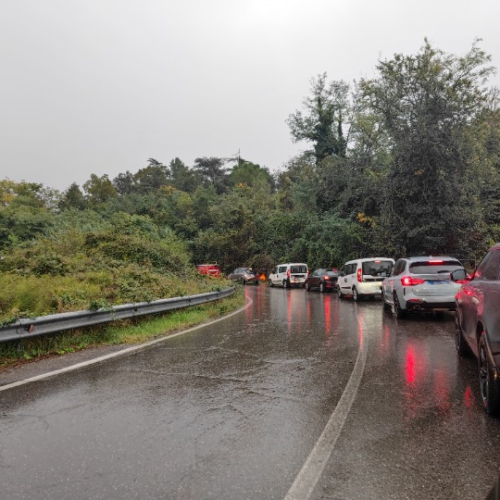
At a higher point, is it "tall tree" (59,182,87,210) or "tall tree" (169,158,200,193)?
"tall tree" (169,158,200,193)

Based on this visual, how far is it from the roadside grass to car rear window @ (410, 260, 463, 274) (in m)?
6.07

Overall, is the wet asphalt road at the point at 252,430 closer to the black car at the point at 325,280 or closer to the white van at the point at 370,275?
the white van at the point at 370,275

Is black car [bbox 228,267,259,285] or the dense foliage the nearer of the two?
the dense foliage

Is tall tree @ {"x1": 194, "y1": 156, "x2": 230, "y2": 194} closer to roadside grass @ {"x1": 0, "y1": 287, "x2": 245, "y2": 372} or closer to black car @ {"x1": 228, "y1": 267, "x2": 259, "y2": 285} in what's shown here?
black car @ {"x1": 228, "y1": 267, "x2": 259, "y2": 285}

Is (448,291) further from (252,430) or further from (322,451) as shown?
(322,451)

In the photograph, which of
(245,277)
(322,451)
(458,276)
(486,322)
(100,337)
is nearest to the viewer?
(322,451)

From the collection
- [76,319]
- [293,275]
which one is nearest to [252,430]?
[76,319]

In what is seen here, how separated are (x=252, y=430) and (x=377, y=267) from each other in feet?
53.1

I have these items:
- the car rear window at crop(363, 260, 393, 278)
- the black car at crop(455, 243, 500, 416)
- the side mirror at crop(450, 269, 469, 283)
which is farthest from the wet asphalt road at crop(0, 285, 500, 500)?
the car rear window at crop(363, 260, 393, 278)

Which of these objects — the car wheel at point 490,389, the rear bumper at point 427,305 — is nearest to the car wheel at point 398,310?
the rear bumper at point 427,305

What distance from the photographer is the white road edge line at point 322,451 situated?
3.09 meters

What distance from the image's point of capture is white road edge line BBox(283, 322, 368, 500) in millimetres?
3092

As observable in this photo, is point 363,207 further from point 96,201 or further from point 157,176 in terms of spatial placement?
point 157,176

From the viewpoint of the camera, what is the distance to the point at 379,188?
3164 centimetres
